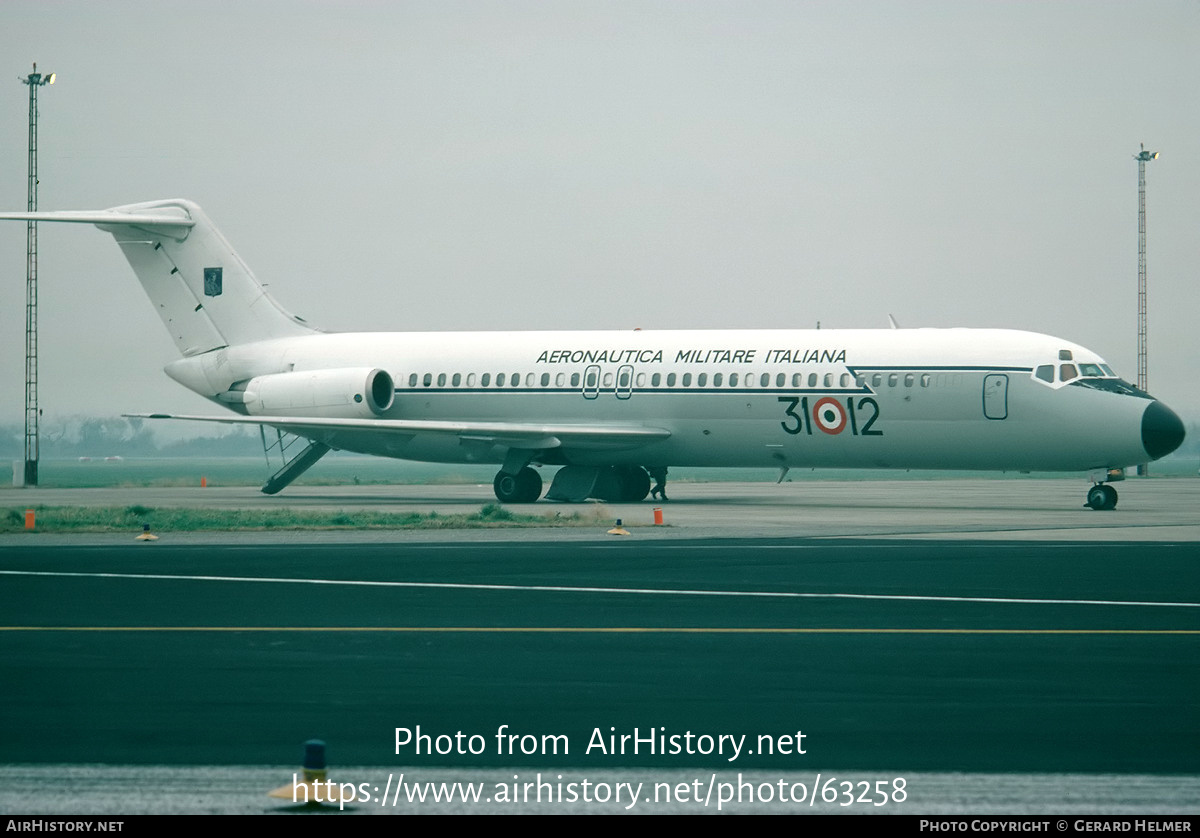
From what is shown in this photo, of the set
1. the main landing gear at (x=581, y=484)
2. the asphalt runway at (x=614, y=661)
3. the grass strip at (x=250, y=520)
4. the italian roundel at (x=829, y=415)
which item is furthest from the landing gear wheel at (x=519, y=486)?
the asphalt runway at (x=614, y=661)

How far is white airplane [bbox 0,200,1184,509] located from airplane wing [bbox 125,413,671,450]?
7 centimetres

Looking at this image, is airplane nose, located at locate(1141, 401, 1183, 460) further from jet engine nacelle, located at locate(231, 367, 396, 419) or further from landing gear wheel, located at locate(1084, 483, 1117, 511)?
jet engine nacelle, located at locate(231, 367, 396, 419)

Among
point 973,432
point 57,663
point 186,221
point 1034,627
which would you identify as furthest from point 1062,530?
point 186,221

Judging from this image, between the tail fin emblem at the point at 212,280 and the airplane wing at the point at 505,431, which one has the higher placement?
the tail fin emblem at the point at 212,280

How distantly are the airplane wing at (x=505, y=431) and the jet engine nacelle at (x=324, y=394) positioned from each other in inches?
27.1

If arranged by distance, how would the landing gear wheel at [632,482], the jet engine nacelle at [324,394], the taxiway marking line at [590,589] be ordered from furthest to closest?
the jet engine nacelle at [324,394], the landing gear wheel at [632,482], the taxiway marking line at [590,589]

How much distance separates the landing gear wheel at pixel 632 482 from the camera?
40.2m

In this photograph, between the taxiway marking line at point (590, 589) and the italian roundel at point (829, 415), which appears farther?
the italian roundel at point (829, 415)

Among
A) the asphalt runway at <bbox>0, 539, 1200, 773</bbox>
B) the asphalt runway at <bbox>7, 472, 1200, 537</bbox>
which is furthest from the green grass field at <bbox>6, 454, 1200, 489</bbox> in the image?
the asphalt runway at <bbox>0, 539, 1200, 773</bbox>

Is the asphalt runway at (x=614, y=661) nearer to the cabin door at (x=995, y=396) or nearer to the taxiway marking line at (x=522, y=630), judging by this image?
the taxiway marking line at (x=522, y=630)

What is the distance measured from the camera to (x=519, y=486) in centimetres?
Result: 3916

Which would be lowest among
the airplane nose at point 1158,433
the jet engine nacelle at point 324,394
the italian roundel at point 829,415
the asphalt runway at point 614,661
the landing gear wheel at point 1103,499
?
the asphalt runway at point 614,661

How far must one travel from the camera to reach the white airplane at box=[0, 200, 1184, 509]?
3431cm
